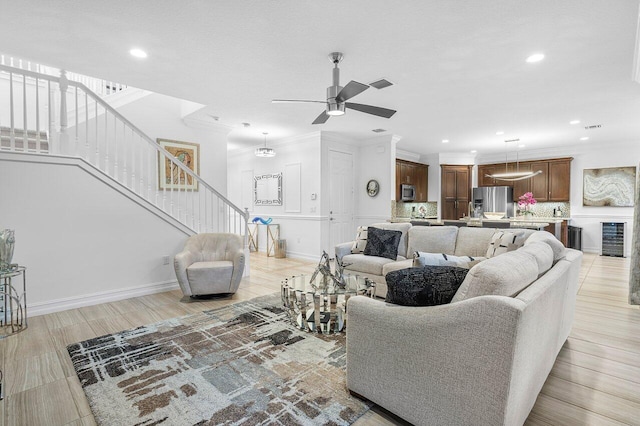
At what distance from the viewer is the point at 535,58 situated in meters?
3.21

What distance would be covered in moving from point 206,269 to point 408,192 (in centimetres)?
624

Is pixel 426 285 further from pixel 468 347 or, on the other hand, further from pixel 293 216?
pixel 293 216

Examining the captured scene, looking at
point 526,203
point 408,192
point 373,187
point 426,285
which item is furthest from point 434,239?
point 526,203

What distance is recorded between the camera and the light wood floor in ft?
6.04

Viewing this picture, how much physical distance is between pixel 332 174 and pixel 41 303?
17.0 feet

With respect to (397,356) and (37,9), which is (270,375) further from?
(37,9)

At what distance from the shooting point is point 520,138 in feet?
23.3

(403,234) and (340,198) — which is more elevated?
(340,198)

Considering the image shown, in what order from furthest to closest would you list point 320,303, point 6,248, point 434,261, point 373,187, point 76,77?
1. point 373,187
2. point 76,77
3. point 6,248
4. point 320,303
5. point 434,261

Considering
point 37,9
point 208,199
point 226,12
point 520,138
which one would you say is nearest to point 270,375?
point 226,12

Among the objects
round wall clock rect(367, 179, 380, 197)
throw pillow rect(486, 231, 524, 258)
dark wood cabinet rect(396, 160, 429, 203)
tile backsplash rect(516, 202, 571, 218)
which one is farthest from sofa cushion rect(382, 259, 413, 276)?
tile backsplash rect(516, 202, 571, 218)

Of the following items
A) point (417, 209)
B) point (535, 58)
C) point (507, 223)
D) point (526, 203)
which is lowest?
point (507, 223)

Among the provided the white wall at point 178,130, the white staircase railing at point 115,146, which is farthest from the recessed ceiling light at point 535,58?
the white wall at point 178,130

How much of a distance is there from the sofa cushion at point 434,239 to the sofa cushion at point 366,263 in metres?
0.53
